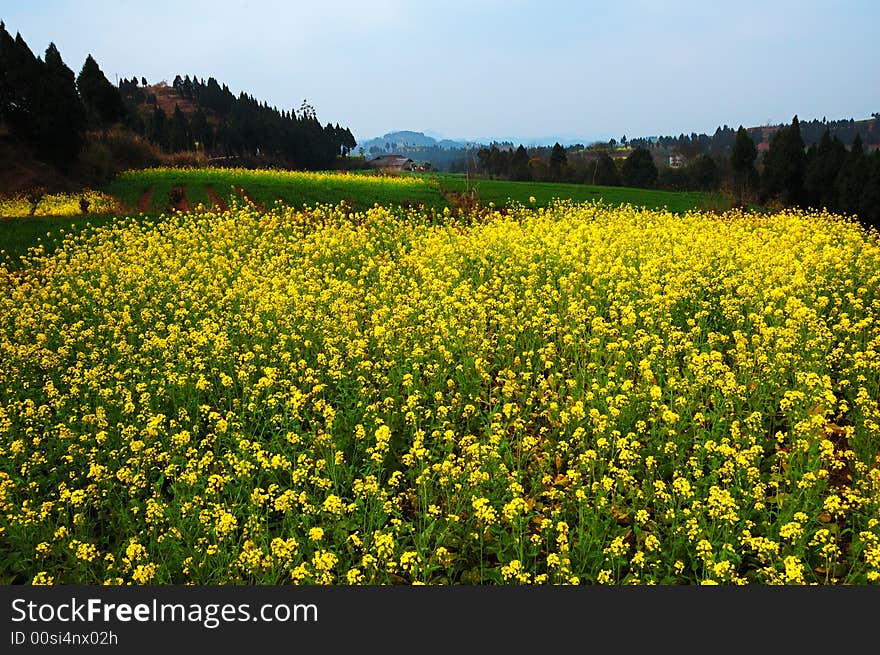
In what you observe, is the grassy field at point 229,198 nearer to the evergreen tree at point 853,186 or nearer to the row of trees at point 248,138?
the evergreen tree at point 853,186

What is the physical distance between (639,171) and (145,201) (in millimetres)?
48830

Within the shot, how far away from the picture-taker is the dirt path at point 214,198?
2737 cm

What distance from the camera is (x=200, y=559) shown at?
4930mm

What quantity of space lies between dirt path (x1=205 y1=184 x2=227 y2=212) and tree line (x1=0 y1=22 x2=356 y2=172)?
11.6 m

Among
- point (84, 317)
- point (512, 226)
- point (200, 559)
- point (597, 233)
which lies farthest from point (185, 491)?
point (512, 226)

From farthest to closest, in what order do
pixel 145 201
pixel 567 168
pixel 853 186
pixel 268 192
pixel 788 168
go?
pixel 567 168
pixel 788 168
pixel 853 186
pixel 268 192
pixel 145 201

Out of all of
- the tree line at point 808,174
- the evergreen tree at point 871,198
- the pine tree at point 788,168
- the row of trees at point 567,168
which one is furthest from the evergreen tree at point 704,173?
the evergreen tree at point 871,198

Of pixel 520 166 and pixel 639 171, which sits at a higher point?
pixel 520 166

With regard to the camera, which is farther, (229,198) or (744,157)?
(744,157)

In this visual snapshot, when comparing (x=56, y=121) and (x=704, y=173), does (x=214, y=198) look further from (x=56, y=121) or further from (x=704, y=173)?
(x=704, y=173)

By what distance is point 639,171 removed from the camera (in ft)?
203

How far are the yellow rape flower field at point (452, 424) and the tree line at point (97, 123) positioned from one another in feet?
97.5

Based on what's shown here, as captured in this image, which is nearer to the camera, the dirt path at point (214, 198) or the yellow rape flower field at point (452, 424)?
the yellow rape flower field at point (452, 424)

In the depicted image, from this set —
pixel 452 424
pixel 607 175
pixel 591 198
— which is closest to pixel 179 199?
pixel 591 198
